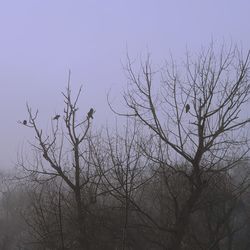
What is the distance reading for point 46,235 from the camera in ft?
25.9

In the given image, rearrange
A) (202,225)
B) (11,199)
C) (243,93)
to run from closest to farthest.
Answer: (243,93), (202,225), (11,199)

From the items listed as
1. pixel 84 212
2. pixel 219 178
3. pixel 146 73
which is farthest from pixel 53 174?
pixel 219 178

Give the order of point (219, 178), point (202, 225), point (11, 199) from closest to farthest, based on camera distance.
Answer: point (219, 178) < point (202, 225) < point (11, 199)

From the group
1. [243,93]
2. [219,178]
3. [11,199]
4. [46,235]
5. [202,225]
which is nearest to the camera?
[243,93]

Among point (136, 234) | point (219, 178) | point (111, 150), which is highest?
point (111, 150)

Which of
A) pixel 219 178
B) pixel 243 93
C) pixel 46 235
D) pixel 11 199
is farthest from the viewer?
pixel 11 199

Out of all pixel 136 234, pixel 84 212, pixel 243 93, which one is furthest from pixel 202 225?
pixel 243 93

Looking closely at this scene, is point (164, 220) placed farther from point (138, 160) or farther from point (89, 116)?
point (89, 116)

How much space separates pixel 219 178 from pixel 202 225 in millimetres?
2806

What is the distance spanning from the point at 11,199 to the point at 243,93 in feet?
A: 129

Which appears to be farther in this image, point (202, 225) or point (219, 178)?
point (202, 225)

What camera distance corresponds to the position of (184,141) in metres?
7.46

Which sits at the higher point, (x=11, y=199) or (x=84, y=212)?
(x=11, y=199)

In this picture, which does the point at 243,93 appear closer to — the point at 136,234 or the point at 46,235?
the point at 136,234
